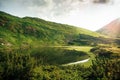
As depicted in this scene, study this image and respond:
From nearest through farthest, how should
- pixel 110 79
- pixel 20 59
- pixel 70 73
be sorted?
1. pixel 110 79
2. pixel 70 73
3. pixel 20 59

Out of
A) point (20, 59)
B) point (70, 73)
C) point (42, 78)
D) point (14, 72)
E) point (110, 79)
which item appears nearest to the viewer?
point (110, 79)

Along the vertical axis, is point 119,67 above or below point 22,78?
above

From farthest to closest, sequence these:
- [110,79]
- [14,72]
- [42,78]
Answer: [14,72], [42,78], [110,79]

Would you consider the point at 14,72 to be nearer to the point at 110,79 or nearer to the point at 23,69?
the point at 23,69

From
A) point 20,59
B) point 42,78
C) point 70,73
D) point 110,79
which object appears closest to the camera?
point 110,79

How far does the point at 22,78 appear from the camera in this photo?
325 feet

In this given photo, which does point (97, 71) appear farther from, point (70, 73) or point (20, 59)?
point (20, 59)

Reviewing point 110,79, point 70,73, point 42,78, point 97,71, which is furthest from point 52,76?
point 110,79

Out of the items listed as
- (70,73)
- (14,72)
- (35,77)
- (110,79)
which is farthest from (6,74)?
(110,79)

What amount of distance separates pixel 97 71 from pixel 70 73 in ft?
58.4

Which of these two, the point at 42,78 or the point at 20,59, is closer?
the point at 42,78

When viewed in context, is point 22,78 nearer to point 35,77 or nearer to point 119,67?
point 35,77

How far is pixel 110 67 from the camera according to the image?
323 feet

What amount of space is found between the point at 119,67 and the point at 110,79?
13749 millimetres
